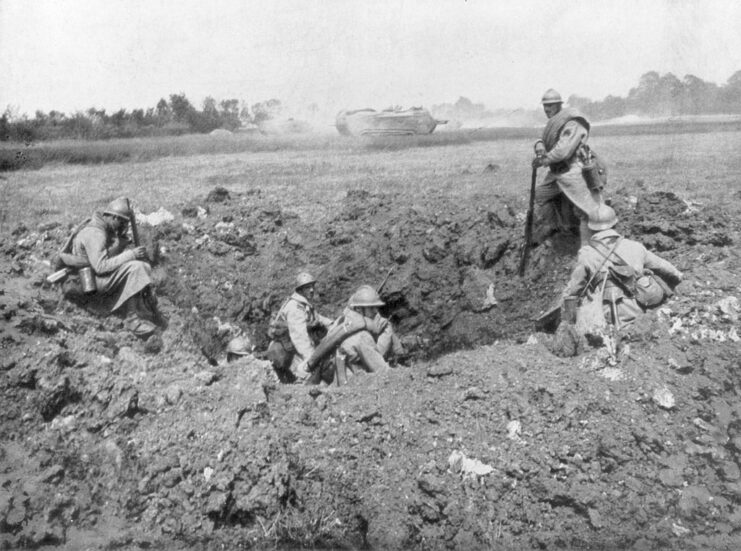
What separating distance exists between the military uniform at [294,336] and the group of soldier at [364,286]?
1 cm

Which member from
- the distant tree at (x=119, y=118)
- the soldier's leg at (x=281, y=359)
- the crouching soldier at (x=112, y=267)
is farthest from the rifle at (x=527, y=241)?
the distant tree at (x=119, y=118)

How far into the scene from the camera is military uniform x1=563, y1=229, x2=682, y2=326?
237 inches

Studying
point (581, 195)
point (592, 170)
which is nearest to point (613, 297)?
point (581, 195)

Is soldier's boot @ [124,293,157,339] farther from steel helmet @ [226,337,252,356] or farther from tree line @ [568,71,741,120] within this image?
tree line @ [568,71,741,120]

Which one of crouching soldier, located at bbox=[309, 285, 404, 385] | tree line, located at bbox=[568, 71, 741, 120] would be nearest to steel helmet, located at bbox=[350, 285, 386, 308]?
crouching soldier, located at bbox=[309, 285, 404, 385]

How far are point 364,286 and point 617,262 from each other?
2.69m

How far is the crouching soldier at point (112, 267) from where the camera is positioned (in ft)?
22.1

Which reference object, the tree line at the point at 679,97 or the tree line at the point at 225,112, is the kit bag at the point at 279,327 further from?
the tree line at the point at 679,97

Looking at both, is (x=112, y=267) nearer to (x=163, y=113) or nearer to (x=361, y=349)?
(x=361, y=349)

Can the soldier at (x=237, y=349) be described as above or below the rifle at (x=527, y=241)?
below

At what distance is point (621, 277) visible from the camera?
6.07 meters

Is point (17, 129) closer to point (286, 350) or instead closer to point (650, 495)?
point (286, 350)

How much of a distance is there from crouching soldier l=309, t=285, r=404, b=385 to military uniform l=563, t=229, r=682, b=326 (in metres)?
2.10

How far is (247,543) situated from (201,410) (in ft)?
4.04
